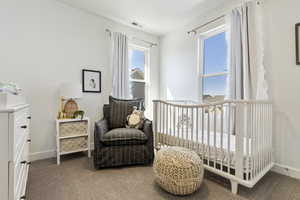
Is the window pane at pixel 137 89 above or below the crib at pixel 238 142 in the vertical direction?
above

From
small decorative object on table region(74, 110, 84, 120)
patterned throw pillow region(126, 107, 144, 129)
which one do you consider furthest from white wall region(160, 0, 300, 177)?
small decorative object on table region(74, 110, 84, 120)

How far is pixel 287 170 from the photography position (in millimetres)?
1838

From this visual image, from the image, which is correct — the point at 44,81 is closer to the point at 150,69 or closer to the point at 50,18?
the point at 50,18

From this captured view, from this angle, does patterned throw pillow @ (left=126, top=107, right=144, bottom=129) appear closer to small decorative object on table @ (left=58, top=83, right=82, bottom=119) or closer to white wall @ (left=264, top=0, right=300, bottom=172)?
small decorative object on table @ (left=58, top=83, right=82, bottom=119)

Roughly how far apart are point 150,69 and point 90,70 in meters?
1.44

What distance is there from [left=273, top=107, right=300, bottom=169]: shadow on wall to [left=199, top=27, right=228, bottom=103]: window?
81 centimetres

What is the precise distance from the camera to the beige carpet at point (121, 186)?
4.79ft

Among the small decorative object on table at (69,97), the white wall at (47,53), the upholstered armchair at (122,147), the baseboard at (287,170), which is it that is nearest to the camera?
the baseboard at (287,170)

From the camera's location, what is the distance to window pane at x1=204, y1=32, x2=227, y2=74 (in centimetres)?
260

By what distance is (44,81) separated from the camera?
2.36 metres

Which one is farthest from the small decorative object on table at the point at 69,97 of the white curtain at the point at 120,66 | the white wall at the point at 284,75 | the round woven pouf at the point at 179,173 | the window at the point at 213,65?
the white wall at the point at 284,75

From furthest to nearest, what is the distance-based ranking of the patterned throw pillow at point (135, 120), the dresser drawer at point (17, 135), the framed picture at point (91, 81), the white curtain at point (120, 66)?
the white curtain at point (120, 66) < the framed picture at point (91, 81) < the patterned throw pillow at point (135, 120) < the dresser drawer at point (17, 135)

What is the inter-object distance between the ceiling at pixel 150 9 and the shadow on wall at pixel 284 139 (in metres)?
1.95

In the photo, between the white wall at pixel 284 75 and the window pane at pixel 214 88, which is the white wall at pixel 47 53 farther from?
the white wall at pixel 284 75
